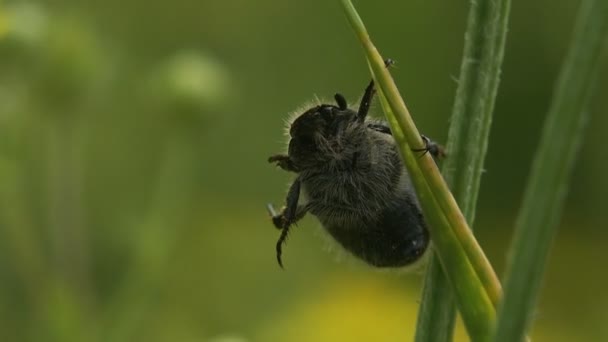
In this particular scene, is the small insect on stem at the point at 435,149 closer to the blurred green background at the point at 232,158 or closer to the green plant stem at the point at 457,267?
the green plant stem at the point at 457,267

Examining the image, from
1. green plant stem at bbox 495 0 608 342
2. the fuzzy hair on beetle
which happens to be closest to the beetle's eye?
the fuzzy hair on beetle

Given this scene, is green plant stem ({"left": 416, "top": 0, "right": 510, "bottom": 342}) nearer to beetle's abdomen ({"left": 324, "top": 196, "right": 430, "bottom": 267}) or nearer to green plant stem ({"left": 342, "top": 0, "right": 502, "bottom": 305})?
green plant stem ({"left": 342, "top": 0, "right": 502, "bottom": 305})

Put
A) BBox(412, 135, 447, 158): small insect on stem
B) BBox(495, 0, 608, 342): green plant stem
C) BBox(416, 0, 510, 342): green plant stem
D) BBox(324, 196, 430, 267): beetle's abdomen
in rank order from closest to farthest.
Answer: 1. BBox(495, 0, 608, 342): green plant stem
2. BBox(416, 0, 510, 342): green plant stem
3. BBox(412, 135, 447, 158): small insect on stem
4. BBox(324, 196, 430, 267): beetle's abdomen

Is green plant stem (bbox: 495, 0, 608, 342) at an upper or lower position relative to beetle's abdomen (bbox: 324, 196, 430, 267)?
upper

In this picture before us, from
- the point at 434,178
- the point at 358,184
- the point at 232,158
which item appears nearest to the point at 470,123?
the point at 434,178

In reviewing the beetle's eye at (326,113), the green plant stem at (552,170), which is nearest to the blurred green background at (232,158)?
the beetle's eye at (326,113)

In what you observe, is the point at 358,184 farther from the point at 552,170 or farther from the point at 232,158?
the point at 232,158

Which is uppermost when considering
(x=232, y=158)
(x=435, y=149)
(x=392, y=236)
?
(x=435, y=149)
